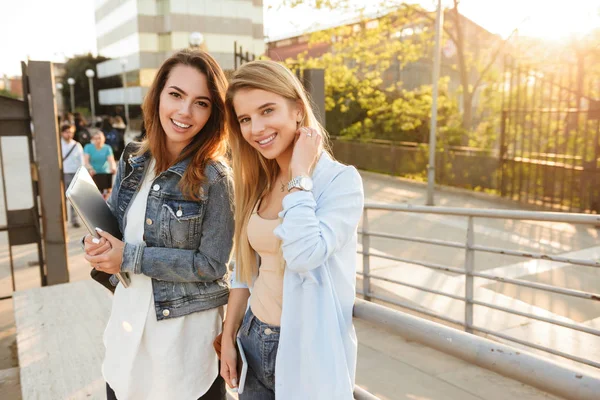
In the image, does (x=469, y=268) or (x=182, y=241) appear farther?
(x=469, y=268)

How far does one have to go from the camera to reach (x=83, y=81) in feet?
204

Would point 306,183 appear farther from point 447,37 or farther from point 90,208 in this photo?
point 447,37

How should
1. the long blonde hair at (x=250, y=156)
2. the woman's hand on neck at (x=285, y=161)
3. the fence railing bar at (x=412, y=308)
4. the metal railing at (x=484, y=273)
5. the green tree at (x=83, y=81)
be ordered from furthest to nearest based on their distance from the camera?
the green tree at (x=83, y=81) → the fence railing bar at (x=412, y=308) → the metal railing at (x=484, y=273) → the woman's hand on neck at (x=285, y=161) → the long blonde hair at (x=250, y=156)

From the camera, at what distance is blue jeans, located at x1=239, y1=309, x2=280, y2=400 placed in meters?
1.66

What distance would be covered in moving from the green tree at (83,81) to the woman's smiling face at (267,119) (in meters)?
63.7

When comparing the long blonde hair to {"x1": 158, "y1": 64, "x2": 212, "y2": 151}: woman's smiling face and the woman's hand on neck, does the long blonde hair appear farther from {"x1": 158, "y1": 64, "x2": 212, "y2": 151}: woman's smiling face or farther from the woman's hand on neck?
{"x1": 158, "y1": 64, "x2": 212, "y2": 151}: woman's smiling face

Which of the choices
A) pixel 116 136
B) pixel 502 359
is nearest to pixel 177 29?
pixel 116 136

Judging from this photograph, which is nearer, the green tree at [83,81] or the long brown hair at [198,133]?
the long brown hair at [198,133]

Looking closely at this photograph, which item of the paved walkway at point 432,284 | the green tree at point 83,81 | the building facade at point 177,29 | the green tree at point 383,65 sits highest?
the building facade at point 177,29

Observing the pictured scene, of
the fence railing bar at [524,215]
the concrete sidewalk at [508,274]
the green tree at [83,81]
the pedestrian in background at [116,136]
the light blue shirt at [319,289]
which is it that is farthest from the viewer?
the green tree at [83,81]

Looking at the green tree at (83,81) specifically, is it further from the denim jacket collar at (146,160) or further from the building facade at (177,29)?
the denim jacket collar at (146,160)

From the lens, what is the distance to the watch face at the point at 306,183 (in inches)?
57.9

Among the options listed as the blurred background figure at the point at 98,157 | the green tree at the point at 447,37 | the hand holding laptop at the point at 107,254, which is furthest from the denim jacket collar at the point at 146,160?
the green tree at the point at 447,37

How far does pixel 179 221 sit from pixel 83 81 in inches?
2642
